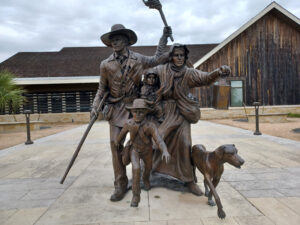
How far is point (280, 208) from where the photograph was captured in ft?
7.35

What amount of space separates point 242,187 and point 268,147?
10.8 feet

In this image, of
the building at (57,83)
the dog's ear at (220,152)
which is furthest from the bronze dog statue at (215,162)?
the building at (57,83)

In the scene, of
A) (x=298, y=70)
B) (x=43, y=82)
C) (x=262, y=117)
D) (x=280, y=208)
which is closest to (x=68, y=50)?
(x=43, y=82)

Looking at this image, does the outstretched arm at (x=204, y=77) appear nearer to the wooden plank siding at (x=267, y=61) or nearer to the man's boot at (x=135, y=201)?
the man's boot at (x=135, y=201)

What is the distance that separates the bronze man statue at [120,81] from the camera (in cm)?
263

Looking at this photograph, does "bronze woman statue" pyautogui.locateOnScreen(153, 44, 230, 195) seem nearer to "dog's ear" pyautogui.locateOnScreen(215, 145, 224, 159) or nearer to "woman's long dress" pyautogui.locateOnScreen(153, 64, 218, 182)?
"woman's long dress" pyautogui.locateOnScreen(153, 64, 218, 182)

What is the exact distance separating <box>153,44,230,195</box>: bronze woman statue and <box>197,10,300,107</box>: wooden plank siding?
12.9m

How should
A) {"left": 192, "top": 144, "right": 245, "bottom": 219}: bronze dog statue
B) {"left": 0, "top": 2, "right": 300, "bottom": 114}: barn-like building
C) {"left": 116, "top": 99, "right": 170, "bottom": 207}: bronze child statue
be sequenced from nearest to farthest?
{"left": 192, "top": 144, "right": 245, "bottom": 219}: bronze dog statue < {"left": 116, "top": 99, "right": 170, "bottom": 207}: bronze child statue < {"left": 0, "top": 2, "right": 300, "bottom": 114}: barn-like building

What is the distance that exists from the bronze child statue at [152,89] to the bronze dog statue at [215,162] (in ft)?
2.53

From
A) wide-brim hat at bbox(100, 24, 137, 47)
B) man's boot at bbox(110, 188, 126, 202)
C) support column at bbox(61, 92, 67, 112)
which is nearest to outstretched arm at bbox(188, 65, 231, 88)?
wide-brim hat at bbox(100, 24, 137, 47)

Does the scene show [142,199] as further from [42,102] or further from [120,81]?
[42,102]

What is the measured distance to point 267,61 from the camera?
15.1 m

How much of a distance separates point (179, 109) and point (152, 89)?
19.0 inches

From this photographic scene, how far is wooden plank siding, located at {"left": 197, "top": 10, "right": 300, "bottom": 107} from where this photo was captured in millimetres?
15070
